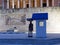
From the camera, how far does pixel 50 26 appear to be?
3597 centimetres

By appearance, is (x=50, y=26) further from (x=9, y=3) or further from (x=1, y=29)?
(x=9, y=3)

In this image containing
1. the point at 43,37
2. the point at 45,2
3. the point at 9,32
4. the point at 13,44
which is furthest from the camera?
the point at 45,2

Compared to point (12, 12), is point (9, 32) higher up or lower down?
lower down

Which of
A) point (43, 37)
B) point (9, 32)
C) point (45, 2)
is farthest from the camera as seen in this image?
point (45, 2)

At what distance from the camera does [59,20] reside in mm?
35750

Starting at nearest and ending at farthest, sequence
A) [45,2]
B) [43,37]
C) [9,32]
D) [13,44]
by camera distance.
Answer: [13,44] < [43,37] < [9,32] < [45,2]

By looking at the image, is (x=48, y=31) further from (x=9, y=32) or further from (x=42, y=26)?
(x=42, y=26)

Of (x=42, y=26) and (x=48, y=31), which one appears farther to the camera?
(x=48, y=31)

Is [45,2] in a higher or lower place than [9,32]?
higher

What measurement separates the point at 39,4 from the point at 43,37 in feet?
58.7

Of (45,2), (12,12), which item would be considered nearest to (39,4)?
(45,2)

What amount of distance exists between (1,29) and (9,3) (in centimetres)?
951

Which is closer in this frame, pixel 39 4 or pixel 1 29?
pixel 1 29

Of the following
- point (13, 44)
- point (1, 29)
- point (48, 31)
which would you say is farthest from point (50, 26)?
point (13, 44)
